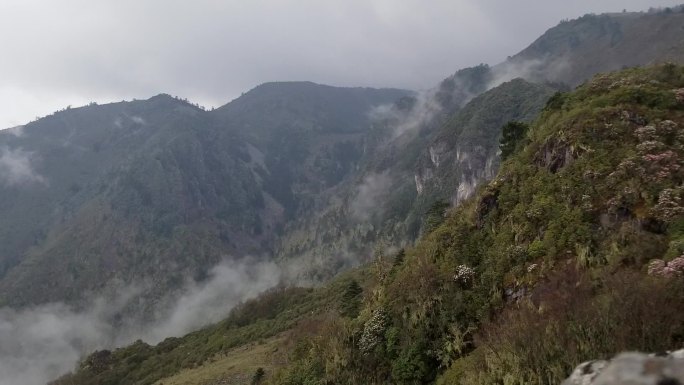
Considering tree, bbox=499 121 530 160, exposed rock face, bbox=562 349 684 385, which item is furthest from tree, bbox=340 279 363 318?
exposed rock face, bbox=562 349 684 385

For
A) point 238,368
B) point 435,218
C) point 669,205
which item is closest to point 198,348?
point 238,368

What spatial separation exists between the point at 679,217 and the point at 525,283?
410 inches

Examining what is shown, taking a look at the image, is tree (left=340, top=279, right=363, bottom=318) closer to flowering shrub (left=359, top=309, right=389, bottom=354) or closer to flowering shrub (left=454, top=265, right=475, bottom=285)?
flowering shrub (left=359, top=309, right=389, bottom=354)

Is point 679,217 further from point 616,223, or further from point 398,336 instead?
point 398,336

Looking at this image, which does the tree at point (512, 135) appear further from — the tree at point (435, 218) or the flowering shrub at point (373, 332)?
the flowering shrub at point (373, 332)

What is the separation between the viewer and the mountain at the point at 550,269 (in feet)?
82.8

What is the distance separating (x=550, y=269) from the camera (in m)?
35.0

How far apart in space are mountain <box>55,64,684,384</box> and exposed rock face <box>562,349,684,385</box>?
13431 millimetres

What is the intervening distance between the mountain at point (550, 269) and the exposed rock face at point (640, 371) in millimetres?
13431

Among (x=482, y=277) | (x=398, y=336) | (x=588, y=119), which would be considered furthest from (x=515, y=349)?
(x=588, y=119)

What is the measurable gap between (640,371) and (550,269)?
2675 centimetres

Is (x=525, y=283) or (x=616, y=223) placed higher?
(x=616, y=223)

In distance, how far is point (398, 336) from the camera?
4259 cm

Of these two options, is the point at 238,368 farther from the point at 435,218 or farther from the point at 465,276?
the point at 465,276
